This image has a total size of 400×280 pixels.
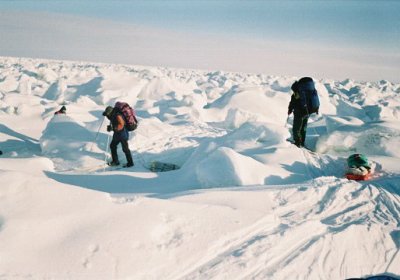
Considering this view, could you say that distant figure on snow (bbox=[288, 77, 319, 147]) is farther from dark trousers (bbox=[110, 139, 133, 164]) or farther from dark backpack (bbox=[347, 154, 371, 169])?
dark trousers (bbox=[110, 139, 133, 164])

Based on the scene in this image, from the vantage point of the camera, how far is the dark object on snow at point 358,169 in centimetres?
482

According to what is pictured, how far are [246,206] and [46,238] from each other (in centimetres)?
189

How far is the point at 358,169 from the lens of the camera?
4.86 metres

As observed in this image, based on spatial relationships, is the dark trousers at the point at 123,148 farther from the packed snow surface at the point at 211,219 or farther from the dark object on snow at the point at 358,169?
the dark object on snow at the point at 358,169

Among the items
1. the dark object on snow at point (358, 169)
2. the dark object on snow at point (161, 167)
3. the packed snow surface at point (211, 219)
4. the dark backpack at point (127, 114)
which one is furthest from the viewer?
the dark object on snow at point (161, 167)

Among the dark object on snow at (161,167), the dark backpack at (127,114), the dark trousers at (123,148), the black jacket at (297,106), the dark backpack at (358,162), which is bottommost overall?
the dark object on snow at (161,167)

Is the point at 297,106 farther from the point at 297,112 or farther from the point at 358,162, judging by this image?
the point at 358,162

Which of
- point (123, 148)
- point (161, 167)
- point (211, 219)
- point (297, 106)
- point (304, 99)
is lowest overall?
point (161, 167)

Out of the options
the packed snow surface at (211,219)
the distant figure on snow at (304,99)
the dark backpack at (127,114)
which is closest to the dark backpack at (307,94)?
the distant figure on snow at (304,99)

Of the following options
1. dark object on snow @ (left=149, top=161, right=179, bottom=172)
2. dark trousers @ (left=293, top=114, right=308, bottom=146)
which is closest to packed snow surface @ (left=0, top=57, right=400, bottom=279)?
dark object on snow @ (left=149, top=161, right=179, bottom=172)

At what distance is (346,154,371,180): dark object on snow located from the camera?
15.8 feet

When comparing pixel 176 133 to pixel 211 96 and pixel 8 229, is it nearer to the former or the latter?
pixel 8 229

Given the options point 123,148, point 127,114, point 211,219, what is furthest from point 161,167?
point 211,219

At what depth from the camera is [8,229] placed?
230 cm
